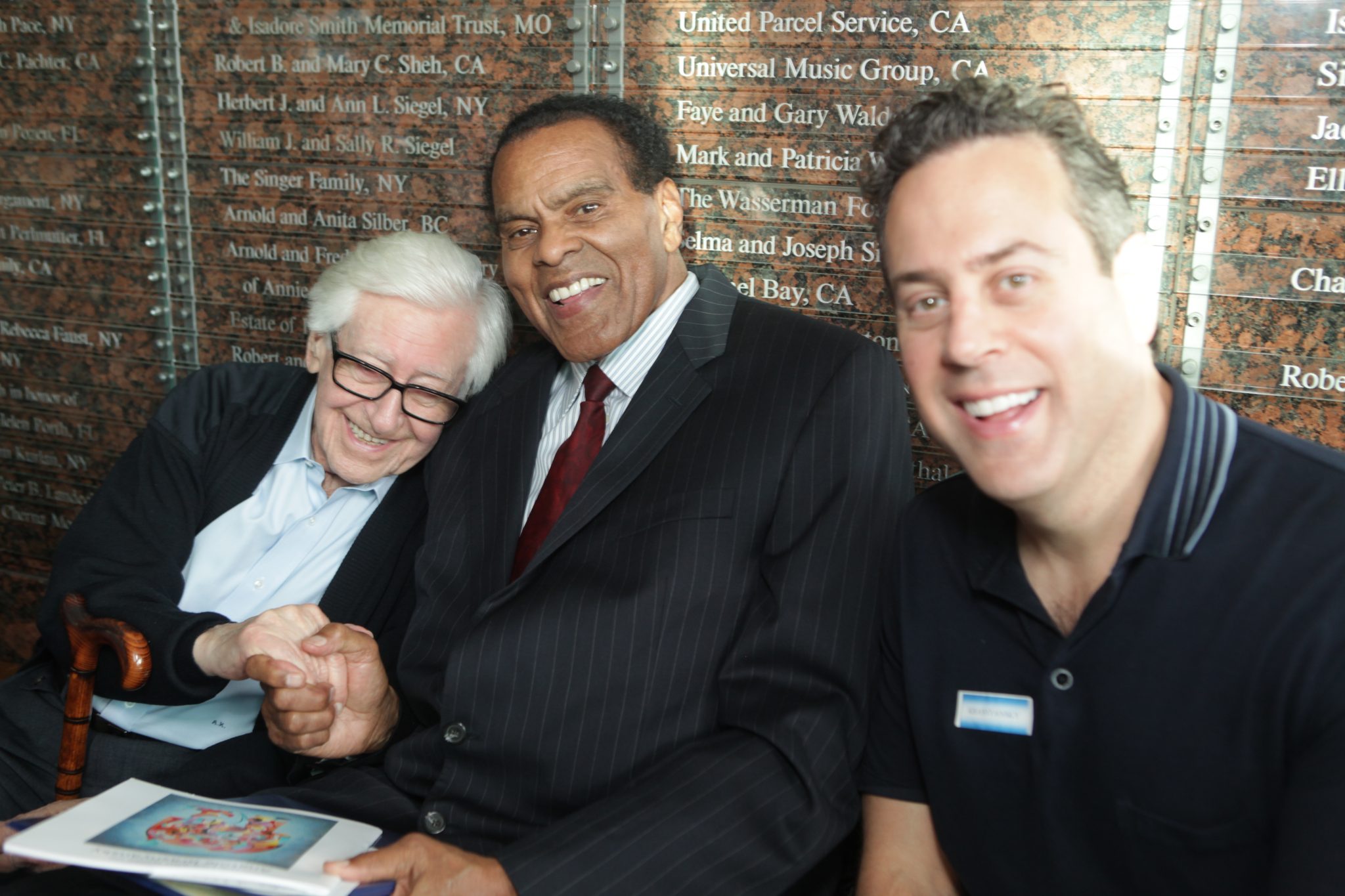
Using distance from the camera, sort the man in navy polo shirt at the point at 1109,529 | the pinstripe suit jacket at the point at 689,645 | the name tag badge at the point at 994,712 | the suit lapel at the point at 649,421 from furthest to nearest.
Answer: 1. the suit lapel at the point at 649,421
2. the pinstripe suit jacket at the point at 689,645
3. the name tag badge at the point at 994,712
4. the man in navy polo shirt at the point at 1109,529

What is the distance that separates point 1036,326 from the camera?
1197 mm

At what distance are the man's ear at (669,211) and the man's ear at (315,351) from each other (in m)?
0.75

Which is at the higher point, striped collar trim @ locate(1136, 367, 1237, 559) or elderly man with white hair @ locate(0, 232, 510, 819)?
striped collar trim @ locate(1136, 367, 1237, 559)

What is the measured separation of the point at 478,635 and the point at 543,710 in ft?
0.56

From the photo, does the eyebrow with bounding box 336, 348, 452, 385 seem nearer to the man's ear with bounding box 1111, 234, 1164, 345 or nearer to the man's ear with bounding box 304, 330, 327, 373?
the man's ear with bounding box 304, 330, 327, 373

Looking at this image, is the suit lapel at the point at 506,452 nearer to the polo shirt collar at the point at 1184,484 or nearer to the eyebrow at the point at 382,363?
the eyebrow at the point at 382,363

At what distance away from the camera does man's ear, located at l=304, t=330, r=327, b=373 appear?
→ 233 cm

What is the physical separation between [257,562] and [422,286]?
65 cm

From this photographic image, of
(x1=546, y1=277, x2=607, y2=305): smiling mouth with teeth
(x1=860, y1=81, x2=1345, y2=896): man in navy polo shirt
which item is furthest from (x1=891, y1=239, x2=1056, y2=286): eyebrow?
(x1=546, y1=277, x2=607, y2=305): smiling mouth with teeth

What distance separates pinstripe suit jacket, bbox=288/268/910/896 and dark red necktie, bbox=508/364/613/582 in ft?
0.12

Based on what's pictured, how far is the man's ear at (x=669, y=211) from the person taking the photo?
2168mm

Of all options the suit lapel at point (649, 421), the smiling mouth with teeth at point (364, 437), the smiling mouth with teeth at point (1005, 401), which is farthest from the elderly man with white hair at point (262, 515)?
the smiling mouth with teeth at point (1005, 401)

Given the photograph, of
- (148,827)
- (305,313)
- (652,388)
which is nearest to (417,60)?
(305,313)

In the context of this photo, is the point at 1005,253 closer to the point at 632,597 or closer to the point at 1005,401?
the point at 1005,401
